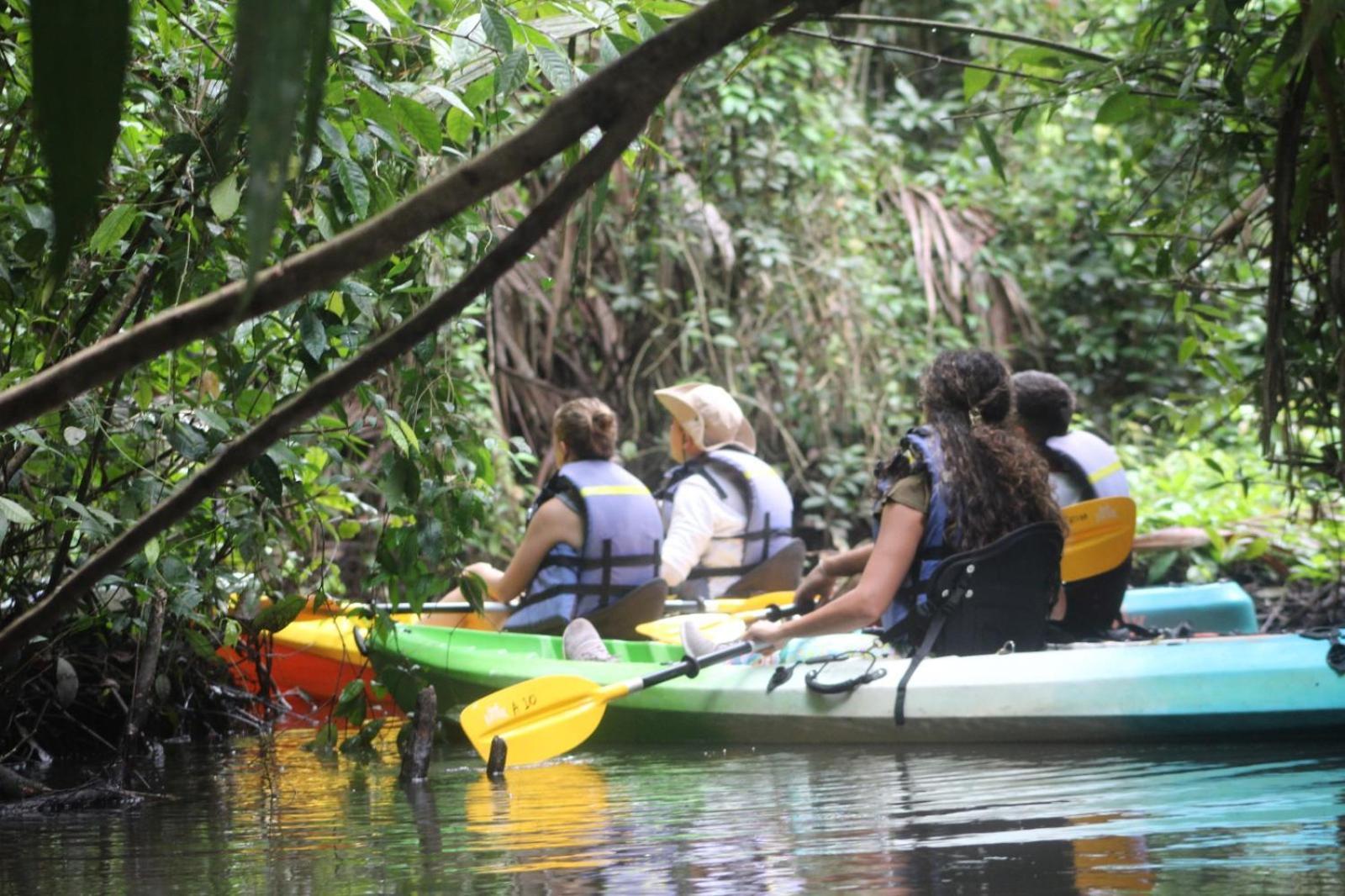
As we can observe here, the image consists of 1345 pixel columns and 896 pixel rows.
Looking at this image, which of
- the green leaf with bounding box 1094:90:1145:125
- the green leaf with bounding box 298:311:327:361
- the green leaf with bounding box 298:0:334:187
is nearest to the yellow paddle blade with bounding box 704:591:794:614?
the green leaf with bounding box 1094:90:1145:125

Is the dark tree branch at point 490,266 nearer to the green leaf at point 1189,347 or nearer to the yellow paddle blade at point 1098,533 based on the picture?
the green leaf at point 1189,347

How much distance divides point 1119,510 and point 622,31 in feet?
11.4

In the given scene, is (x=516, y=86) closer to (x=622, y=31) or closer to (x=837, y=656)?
(x=622, y=31)

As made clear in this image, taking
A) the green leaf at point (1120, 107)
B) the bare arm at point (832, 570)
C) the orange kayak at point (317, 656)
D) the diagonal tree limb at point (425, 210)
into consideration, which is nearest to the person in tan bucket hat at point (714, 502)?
the orange kayak at point (317, 656)

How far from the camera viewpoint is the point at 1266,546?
795 centimetres

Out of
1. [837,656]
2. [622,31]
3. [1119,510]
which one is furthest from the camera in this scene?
[1119,510]

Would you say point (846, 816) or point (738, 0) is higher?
point (738, 0)

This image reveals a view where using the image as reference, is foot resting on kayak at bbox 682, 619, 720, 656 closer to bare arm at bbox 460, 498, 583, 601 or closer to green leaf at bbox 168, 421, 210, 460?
bare arm at bbox 460, 498, 583, 601

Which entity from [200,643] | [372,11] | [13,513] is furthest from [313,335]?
[200,643]

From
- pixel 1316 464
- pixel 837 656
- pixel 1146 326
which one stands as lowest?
pixel 837 656

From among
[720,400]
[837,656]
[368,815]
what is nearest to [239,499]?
[368,815]

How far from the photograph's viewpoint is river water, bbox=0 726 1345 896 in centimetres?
273

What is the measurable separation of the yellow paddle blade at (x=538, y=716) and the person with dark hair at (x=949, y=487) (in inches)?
32.7

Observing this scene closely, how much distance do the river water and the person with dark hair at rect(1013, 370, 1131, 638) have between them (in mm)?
1330
